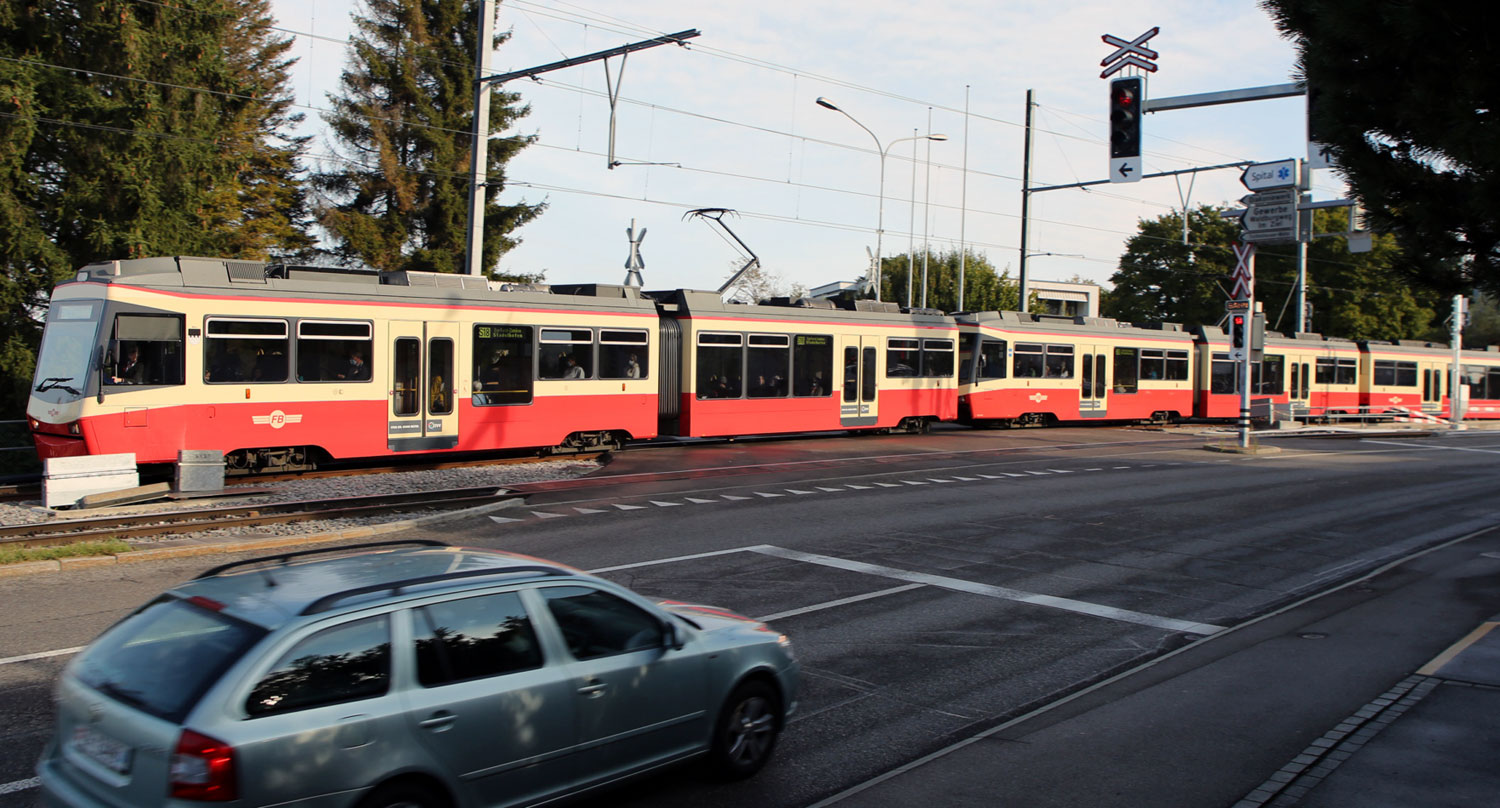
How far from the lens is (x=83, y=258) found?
90.6 feet

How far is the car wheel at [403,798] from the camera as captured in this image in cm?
442

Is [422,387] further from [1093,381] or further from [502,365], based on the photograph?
[1093,381]

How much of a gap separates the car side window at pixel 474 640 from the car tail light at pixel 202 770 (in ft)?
2.89

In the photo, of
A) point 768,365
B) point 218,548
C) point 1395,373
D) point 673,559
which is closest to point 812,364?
point 768,365

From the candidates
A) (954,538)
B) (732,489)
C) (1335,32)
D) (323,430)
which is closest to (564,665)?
(1335,32)

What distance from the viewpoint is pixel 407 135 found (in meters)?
41.6

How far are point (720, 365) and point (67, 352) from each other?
42.9 ft

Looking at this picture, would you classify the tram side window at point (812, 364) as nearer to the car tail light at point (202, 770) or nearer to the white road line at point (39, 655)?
the white road line at point (39, 655)

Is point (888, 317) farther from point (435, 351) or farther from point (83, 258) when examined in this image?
point (83, 258)

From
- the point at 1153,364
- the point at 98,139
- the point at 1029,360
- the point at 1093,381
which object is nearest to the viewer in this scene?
the point at 98,139

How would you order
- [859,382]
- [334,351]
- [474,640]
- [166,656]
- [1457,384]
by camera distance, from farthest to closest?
[1457,384] < [859,382] < [334,351] < [474,640] < [166,656]

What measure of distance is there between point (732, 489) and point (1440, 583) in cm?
1018

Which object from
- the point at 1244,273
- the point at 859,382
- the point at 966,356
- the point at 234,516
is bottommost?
the point at 234,516

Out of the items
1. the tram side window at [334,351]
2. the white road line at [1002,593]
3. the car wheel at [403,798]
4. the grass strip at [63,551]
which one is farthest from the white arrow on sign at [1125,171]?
the car wheel at [403,798]
